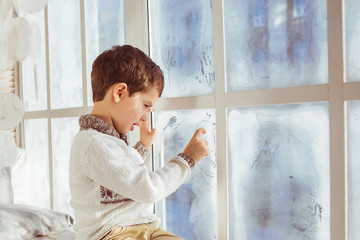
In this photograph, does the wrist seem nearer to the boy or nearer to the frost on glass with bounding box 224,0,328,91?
the boy

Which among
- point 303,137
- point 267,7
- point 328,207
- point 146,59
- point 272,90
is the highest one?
point 267,7

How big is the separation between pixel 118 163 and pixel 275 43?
1.85 ft

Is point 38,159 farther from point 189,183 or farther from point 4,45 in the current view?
point 189,183

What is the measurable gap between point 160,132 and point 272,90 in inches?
20.6

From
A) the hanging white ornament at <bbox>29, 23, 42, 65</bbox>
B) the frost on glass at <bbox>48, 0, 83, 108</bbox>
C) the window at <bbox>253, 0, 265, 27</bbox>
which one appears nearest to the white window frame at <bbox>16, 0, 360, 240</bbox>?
the window at <bbox>253, 0, 265, 27</bbox>

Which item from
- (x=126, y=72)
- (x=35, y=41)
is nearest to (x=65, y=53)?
(x=35, y=41)

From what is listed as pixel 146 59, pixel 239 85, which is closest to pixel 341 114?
pixel 239 85

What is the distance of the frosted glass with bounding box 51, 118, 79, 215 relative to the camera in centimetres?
184

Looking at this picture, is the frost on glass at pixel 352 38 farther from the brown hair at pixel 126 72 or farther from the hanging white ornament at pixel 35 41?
the hanging white ornament at pixel 35 41

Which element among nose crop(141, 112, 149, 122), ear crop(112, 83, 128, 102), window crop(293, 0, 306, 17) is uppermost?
window crop(293, 0, 306, 17)

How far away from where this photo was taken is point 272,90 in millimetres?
954

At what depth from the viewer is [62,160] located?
191cm

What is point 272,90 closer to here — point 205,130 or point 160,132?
point 205,130

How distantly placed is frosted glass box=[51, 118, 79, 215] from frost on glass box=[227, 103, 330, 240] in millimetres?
1075
